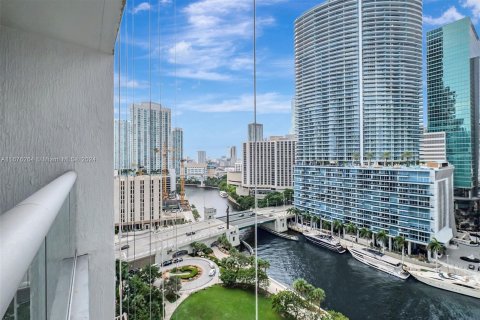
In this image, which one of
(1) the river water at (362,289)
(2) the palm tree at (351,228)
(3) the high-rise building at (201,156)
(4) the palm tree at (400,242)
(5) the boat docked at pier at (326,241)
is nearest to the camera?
(1) the river water at (362,289)

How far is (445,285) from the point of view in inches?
278

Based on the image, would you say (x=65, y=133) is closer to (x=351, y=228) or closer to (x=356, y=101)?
(x=351, y=228)

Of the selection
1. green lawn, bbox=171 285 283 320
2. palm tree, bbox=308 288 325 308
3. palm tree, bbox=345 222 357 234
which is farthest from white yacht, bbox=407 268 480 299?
green lawn, bbox=171 285 283 320

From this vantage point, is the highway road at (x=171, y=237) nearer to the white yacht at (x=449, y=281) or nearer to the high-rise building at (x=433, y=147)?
the white yacht at (x=449, y=281)

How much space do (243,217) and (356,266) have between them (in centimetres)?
564

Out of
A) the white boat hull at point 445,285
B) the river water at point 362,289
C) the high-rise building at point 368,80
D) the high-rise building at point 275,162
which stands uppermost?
the high-rise building at point 368,80

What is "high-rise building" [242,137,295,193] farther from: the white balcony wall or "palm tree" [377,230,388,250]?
the white balcony wall

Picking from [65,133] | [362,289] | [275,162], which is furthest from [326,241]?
[65,133]

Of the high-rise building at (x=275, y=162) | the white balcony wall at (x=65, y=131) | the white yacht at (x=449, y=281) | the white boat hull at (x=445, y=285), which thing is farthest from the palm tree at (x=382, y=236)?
the white balcony wall at (x=65, y=131)

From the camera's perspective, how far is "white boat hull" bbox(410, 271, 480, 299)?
6.62 m

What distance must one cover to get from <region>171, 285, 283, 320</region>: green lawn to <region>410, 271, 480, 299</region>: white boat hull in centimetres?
444

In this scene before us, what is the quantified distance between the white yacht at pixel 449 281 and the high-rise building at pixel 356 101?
110 inches

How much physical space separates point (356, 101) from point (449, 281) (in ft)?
26.4

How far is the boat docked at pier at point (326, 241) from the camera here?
32.7 feet
